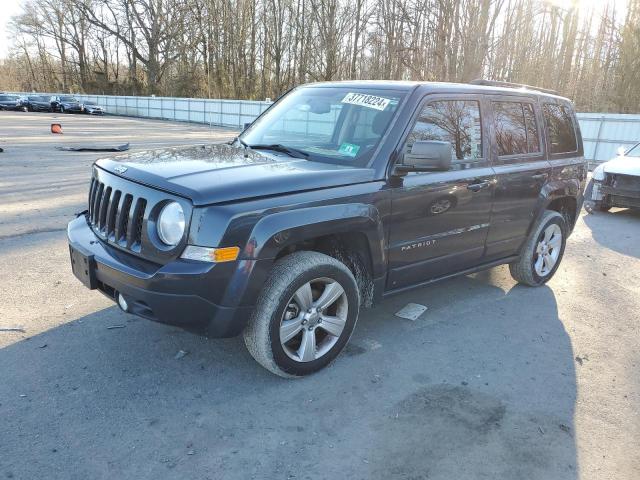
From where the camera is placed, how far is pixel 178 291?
2805 mm

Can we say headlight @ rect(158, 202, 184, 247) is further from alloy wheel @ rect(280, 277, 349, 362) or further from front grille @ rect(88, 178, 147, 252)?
alloy wheel @ rect(280, 277, 349, 362)

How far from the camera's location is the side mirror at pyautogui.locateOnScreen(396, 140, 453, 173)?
3371 millimetres

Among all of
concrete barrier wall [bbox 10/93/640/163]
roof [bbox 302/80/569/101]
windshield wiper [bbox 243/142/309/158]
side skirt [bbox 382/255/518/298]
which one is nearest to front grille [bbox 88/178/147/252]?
windshield wiper [bbox 243/142/309/158]

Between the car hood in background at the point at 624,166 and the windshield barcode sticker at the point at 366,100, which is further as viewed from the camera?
the car hood in background at the point at 624,166

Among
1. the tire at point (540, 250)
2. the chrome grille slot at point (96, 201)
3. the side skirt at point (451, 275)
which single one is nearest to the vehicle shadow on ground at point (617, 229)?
the tire at point (540, 250)

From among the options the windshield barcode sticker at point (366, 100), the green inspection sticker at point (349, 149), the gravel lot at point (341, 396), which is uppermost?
the windshield barcode sticker at point (366, 100)

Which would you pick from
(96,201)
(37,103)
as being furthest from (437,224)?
(37,103)

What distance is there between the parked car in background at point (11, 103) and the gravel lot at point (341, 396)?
141 ft

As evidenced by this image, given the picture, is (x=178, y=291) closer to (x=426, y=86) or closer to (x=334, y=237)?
(x=334, y=237)

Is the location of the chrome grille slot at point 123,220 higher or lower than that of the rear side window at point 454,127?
lower

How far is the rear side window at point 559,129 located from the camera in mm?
5043

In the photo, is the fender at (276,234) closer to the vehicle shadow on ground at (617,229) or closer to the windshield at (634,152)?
the vehicle shadow on ground at (617,229)

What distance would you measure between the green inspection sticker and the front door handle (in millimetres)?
1028

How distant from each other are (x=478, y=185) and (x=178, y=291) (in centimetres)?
252
